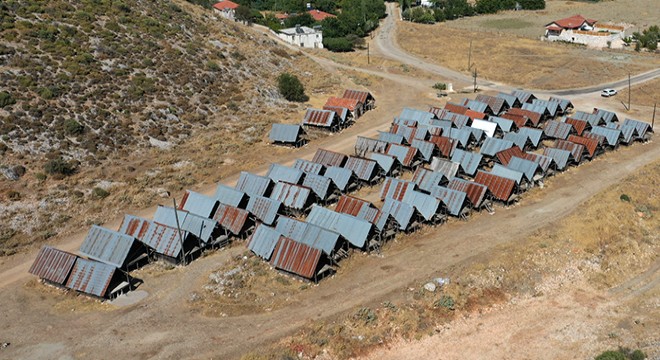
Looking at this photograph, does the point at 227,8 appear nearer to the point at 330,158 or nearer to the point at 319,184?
the point at 330,158

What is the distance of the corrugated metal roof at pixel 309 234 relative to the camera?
44.3m

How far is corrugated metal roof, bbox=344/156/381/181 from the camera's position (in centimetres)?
5850

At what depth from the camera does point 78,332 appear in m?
37.7

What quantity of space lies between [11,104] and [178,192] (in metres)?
23.2

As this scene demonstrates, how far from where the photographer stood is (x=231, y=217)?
48.8m

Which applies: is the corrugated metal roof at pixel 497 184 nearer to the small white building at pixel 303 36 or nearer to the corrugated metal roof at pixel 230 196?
the corrugated metal roof at pixel 230 196

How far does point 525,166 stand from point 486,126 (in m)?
13.7

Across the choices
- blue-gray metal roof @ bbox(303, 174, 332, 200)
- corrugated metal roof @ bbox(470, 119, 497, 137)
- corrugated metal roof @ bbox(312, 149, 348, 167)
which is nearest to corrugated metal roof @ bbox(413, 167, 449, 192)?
corrugated metal roof @ bbox(312, 149, 348, 167)

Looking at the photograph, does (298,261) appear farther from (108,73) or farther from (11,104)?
(108,73)

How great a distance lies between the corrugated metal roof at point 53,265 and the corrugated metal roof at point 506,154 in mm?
42617

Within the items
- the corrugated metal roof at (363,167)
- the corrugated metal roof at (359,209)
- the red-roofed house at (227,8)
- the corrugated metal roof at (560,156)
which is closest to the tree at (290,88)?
the corrugated metal roof at (363,167)

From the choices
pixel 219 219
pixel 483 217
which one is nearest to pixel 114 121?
pixel 219 219

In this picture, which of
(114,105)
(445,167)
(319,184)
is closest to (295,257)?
(319,184)

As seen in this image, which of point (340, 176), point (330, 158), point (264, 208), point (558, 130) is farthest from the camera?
point (558, 130)
